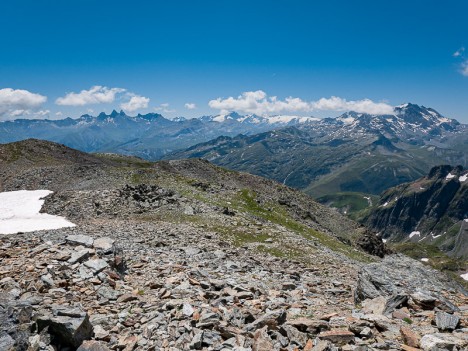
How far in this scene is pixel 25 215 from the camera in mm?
48500

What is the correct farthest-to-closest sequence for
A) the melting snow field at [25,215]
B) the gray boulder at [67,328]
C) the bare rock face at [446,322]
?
the melting snow field at [25,215]
the bare rock face at [446,322]
the gray boulder at [67,328]

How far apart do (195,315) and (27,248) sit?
1463 centimetres

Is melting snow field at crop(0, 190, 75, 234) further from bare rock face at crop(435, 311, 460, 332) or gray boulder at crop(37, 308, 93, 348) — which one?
bare rock face at crop(435, 311, 460, 332)

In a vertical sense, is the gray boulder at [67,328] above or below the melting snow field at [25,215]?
above

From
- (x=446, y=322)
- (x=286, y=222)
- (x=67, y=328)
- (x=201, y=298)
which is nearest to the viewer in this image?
(x=67, y=328)

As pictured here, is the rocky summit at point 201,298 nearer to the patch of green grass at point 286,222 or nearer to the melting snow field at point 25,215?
the melting snow field at point 25,215

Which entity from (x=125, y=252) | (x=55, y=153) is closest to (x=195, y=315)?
(x=125, y=252)

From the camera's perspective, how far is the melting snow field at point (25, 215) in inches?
1540

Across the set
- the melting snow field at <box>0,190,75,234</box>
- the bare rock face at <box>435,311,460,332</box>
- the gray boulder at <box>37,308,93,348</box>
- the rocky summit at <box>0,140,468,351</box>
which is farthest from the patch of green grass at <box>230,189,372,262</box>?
the gray boulder at <box>37,308,93,348</box>

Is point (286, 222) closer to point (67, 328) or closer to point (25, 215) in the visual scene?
point (25, 215)

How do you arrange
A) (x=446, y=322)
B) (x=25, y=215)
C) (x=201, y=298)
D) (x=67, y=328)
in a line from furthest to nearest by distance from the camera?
(x=25, y=215), (x=201, y=298), (x=446, y=322), (x=67, y=328)

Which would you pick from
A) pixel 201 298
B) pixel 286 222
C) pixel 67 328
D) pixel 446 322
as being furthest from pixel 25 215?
pixel 446 322

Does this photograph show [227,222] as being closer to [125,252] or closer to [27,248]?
[125,252]

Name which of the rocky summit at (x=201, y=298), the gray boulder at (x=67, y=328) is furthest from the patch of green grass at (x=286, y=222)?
the gray boulder at (x=67, y=328)
